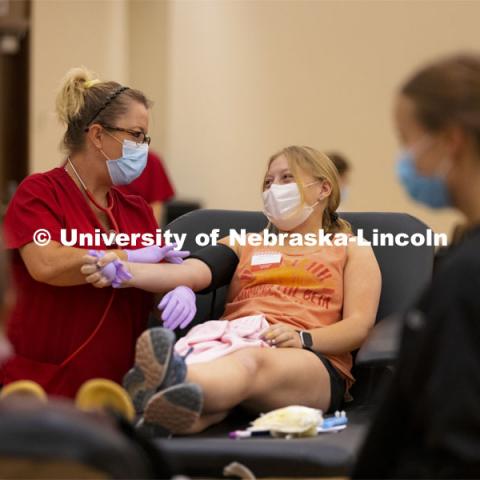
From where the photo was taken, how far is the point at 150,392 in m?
2.28

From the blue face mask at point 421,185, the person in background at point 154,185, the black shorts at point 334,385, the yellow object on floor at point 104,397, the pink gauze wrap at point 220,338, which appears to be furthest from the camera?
the person in background at point 154,185

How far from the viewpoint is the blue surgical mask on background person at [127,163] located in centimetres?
280

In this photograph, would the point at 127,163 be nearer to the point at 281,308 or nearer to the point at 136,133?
the point at 136,133

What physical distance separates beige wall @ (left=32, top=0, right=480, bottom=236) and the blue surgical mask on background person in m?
3.21

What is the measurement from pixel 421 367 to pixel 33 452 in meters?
0.60

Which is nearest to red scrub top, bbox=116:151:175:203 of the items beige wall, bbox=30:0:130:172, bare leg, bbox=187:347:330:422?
beige wall, bbox=30:0:130:172

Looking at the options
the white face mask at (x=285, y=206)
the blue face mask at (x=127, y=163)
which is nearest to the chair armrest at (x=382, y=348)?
the white face mask at (x=285, y=206)

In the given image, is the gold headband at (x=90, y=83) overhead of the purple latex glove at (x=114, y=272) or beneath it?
overhead

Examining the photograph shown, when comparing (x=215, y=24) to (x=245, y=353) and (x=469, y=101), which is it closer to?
(x=245, y=353)

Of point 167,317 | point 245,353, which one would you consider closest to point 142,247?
point 167,317

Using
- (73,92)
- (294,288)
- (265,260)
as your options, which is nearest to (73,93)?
(73,92)

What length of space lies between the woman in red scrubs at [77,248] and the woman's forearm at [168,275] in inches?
2.6

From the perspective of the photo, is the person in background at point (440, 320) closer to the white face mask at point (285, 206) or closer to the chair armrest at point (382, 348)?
the chair armrest at point (382, 348)

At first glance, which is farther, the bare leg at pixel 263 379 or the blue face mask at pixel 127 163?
the blue face mask at pixel 127 163
